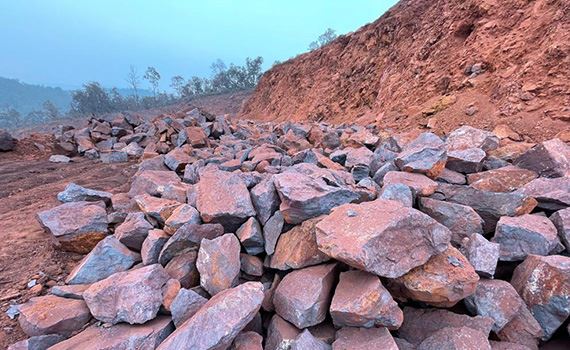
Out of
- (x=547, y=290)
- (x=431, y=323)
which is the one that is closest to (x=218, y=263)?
(x=431, y=323)

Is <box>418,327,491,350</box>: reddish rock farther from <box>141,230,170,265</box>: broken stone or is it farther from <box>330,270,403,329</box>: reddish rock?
<box>141,230,170,265</box>: broken stone

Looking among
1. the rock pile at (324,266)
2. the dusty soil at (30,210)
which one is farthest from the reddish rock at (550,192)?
the dusty soil at (30,210)

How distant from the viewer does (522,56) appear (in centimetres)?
546

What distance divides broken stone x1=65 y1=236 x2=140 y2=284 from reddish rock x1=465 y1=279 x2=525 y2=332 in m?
2.35

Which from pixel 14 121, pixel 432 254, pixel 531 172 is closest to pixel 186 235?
pixel 432 254

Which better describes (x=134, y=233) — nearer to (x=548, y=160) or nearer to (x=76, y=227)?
(x=76, y=227)

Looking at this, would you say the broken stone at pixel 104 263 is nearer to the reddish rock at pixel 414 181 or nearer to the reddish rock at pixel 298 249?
the reddish rock at pixel 298 249

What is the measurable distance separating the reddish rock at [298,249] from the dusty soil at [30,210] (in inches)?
66.5

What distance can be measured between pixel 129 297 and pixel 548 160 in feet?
12.1

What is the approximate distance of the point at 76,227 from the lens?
107 inches

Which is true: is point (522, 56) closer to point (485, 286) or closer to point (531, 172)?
point (531, 172)

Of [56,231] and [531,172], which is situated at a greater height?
[56,231]

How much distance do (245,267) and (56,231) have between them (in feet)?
5.89

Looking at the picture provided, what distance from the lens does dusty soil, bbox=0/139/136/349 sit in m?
2.32
